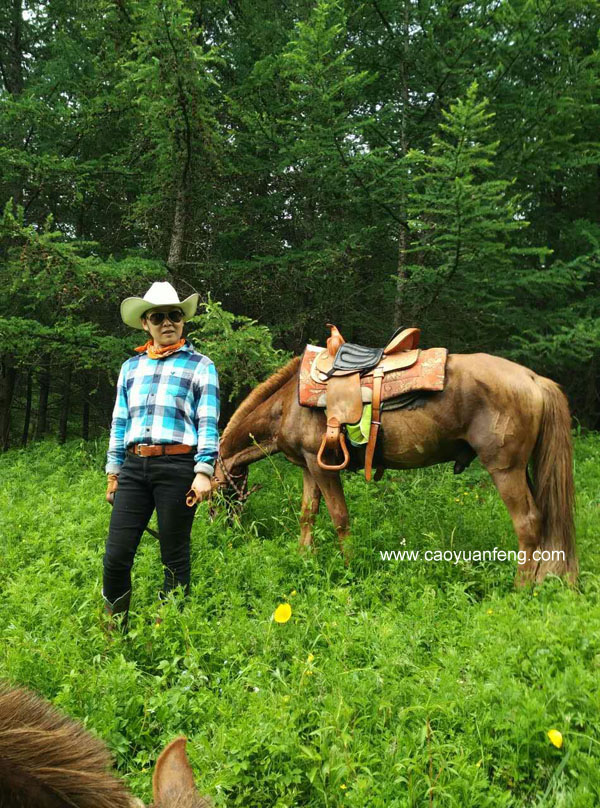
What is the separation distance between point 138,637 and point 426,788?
1.67 m

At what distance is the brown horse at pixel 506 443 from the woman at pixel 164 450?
4.55ft

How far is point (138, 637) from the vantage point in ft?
9.26

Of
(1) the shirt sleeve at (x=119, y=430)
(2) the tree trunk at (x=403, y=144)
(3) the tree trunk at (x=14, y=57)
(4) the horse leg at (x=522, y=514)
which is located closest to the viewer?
(1) the shirt sleeve at (x=119, y=430)

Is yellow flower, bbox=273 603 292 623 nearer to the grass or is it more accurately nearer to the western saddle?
the grass

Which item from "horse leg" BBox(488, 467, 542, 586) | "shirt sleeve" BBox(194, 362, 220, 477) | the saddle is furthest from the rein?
Answer: "horse leg" BBox(488, 467, 542, 586)

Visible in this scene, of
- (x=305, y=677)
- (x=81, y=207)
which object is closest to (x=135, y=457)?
(x=305, y=677)

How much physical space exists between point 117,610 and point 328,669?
1428 mm

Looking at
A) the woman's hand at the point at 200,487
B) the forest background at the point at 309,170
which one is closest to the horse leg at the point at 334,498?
the woman's hand at the point at 200,487

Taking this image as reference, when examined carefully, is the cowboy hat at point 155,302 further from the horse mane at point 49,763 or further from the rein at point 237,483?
the horse mane at point 49,763

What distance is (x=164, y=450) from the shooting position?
3.13 metres

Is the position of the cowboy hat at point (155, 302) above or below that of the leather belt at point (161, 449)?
above

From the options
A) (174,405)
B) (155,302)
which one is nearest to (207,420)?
(174,405)

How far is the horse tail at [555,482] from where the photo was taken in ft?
11.9

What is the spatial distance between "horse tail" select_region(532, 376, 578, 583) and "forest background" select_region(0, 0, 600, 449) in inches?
97.6
